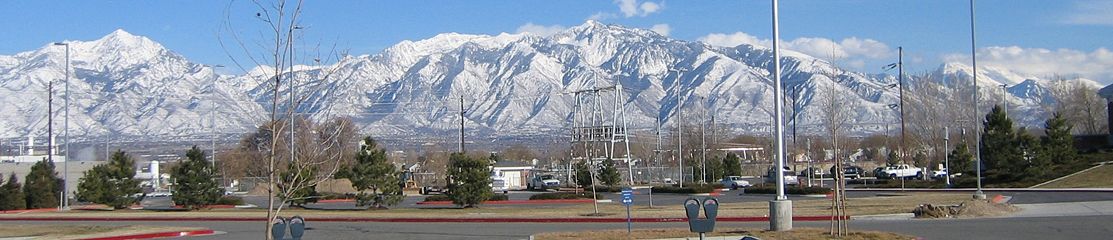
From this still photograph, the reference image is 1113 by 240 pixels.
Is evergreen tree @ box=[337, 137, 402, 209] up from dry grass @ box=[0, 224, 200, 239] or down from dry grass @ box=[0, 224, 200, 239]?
up

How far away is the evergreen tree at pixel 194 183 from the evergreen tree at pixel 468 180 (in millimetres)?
11673

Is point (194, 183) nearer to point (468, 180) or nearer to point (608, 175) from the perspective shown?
point (468, 180)

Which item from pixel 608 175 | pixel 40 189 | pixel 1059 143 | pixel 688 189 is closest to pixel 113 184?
pixel 40 189

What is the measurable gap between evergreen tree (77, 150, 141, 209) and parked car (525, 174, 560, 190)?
3203cm

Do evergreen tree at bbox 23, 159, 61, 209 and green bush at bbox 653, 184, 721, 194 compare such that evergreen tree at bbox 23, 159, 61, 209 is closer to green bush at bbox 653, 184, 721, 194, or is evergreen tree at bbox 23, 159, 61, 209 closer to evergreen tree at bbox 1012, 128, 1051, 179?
green bush at bbox 653, 184, 721, 194

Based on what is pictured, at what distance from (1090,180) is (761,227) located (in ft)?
113

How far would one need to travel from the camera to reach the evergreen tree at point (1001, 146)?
60.4 m

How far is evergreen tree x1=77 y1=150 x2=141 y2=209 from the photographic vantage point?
5334 centimetres

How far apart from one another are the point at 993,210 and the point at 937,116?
80.7 metres

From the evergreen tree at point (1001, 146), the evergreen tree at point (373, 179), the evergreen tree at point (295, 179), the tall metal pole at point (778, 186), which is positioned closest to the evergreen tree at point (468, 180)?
the evergreen tree at point (373, 179)

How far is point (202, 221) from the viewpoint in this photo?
132 feet

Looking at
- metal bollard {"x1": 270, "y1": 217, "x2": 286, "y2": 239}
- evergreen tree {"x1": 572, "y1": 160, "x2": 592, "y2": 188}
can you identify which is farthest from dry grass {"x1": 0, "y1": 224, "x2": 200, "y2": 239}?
evergreen tree {"x1": 572, "y1": 160, "x2": 592, "y2": 188}

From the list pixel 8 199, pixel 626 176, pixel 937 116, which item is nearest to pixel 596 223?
pixel 8 199

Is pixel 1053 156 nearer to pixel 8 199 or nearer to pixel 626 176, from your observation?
pixel 626 176
